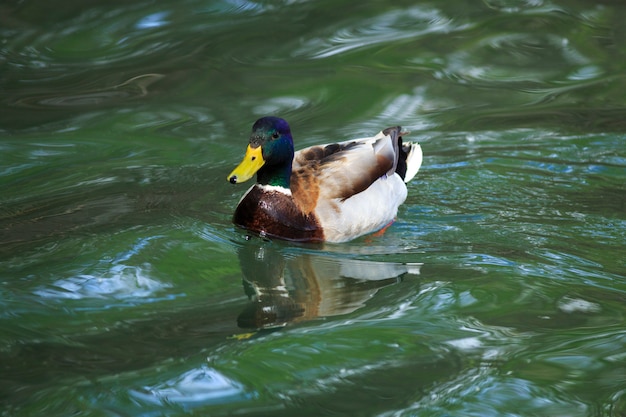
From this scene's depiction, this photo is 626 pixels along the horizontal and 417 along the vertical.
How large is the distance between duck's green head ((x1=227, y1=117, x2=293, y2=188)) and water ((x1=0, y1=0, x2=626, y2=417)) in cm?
49

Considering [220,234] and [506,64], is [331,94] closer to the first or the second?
[506,64]

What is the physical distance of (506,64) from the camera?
9867mm

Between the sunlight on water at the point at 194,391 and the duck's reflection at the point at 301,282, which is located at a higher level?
the sunlight on water at the point at 194,391

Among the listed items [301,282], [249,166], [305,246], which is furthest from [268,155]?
[301,282]

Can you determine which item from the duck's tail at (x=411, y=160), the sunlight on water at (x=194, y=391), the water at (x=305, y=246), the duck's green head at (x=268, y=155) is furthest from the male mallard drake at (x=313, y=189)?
the sunlight on water at (x=194, y=391)

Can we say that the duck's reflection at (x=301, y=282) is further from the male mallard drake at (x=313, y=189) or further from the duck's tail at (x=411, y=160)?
the duck's tail at (x=411, y=160)

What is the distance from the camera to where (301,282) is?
596 cm

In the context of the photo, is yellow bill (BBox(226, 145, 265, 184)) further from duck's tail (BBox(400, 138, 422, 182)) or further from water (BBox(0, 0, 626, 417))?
duck's tail (BBox(400, 138, 422, 182))

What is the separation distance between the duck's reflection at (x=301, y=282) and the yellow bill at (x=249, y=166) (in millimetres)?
493

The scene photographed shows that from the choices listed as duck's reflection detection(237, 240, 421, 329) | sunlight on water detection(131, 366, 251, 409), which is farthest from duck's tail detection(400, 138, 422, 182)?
sunlight on water detection(131, 366, 251, 409)

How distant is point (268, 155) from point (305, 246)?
2.18 ft

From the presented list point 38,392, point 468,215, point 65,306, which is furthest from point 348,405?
point 468,215

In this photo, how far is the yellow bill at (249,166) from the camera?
250 inches

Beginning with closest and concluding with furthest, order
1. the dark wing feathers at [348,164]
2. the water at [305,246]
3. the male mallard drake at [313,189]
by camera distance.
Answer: the water at [305,246] < the male mallard drake at [313,189] < the dark wing feathers at [348,164]
